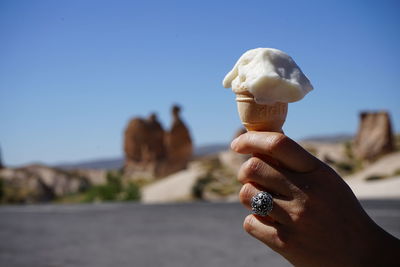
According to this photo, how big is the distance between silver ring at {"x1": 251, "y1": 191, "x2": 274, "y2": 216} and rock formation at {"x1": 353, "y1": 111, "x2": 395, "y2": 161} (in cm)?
2791

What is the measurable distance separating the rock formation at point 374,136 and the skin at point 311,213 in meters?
27.8

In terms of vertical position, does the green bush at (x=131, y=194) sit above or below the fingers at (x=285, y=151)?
below

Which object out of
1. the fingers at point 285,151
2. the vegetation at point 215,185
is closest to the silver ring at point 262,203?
the fingers at point 285,151

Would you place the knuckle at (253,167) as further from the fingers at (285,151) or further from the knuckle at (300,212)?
the knuckle at (300,212)

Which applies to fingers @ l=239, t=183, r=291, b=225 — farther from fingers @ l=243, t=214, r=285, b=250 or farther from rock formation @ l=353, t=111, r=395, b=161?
rock formation @ l=353, t=111, r=395, b=161

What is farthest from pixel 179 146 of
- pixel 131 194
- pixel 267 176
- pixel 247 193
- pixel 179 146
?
pixel 267 176

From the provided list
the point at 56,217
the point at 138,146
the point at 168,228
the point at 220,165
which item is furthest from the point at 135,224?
the point at 138,146

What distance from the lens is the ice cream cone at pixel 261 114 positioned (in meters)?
2.01

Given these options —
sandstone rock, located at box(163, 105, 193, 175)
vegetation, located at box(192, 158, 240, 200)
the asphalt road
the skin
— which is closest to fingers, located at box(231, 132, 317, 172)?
the skin

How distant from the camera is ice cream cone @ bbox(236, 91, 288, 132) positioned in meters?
2.01

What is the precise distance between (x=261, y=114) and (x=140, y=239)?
322 inches

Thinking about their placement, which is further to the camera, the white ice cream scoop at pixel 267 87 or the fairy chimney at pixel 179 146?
the fairy chimney at pixel 179 146

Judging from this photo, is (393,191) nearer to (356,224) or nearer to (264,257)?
(264,257)

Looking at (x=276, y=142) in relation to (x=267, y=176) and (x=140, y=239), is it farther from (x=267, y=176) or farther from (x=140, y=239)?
(x=140, y=239)
